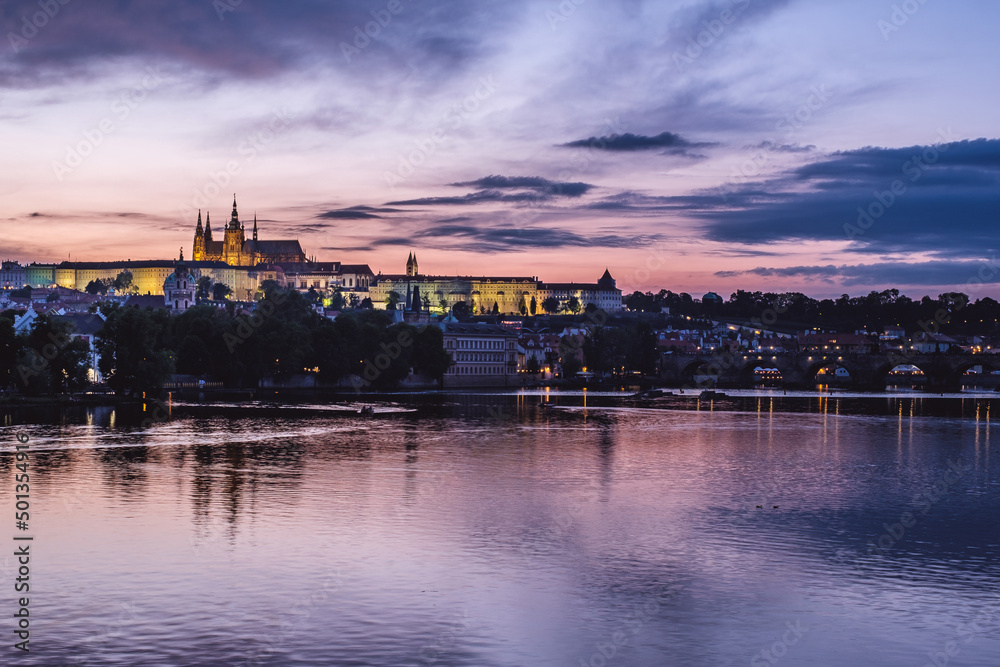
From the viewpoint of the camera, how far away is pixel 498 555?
21.2m

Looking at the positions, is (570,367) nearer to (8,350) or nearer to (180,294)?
(180,294)

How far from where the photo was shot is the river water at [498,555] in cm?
1555

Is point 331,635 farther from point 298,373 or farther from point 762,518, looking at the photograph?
point 298,373

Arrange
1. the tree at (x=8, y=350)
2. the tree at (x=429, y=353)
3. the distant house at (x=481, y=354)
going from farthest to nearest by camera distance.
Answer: the distant house at (x=481, y=354) < the tree at (x=429, y=353) < the tree at (x=8, y=350)

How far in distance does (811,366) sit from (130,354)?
90639mm

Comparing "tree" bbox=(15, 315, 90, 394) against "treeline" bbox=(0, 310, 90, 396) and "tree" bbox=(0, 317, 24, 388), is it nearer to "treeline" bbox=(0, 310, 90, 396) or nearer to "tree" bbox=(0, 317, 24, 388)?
"treeline" bbox=(0, 310, 90, 396)

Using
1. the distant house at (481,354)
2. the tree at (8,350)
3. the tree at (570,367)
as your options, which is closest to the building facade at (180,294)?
the distant house at (481,354)

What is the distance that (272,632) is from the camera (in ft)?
51.9

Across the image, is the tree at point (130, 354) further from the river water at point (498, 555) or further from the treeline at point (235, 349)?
the river water at point (498, 555)

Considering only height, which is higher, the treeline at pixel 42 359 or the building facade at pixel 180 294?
the building facade at pixel 180 294

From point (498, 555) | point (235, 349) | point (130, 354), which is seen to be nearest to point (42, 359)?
point (130, 354)

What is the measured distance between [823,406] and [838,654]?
230ft

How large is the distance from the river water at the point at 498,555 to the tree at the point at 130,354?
2315 centimetres

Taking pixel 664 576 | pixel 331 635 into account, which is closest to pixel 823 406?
pixel 664 576
